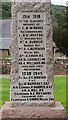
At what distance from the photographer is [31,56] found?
8.70 meters

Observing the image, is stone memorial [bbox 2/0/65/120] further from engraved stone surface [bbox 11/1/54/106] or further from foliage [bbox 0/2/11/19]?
foliage [bbox 0/2/11/19]

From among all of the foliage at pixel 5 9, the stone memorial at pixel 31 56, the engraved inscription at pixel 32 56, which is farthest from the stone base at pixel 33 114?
the foliage at pixel 5 9

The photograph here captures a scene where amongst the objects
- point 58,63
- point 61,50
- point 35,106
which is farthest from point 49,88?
point 61,50

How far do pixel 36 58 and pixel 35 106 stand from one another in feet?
3.40

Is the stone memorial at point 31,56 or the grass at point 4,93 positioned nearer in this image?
the stone memorial at point 31,56

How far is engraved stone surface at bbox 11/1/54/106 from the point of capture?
8680 millimetres

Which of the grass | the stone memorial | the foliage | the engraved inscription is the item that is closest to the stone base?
the stone memorial

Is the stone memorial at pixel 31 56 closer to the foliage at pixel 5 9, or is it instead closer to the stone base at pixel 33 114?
the stone base at pixel 33 114

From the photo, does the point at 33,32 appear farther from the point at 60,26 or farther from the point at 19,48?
the point at 60,26

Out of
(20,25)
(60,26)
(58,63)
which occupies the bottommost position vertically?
(58,63)

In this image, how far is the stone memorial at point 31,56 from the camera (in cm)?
867

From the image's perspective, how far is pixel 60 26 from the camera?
121 ft

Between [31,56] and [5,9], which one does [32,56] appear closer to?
[31,56]

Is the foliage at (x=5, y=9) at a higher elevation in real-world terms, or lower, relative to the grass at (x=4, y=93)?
higher
